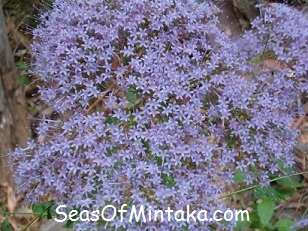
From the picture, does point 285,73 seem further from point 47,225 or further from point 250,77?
point 47,225

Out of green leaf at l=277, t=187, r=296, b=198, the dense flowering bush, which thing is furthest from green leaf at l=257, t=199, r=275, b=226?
the dense flowering bush

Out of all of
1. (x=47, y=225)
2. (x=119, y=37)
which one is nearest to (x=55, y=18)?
(x=119, y=37)

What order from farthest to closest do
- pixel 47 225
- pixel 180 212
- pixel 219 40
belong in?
pixel 47 225 < pixel 219 40 < pixel 180 212

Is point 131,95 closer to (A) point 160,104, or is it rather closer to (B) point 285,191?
(A) point 160,104

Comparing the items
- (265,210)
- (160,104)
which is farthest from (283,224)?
(160,104)

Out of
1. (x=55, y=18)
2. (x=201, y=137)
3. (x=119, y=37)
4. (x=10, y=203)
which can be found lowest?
(x=10, y=203)
